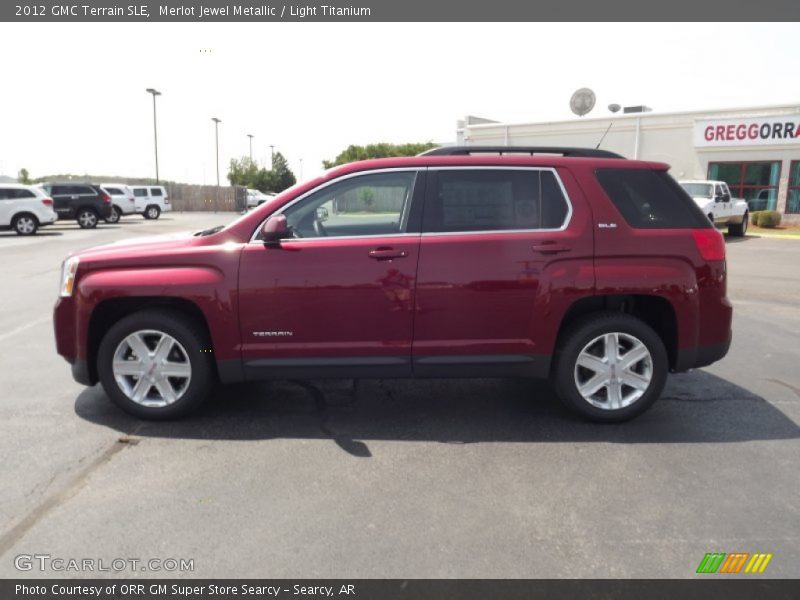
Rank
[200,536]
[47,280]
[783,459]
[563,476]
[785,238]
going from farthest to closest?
[785,238] < [47,280] < [783,459] < [563,476] < [200,536]

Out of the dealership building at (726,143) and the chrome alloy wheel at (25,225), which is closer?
the chrome alloy wheel at (25,225)

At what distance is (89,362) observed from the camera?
182 inches

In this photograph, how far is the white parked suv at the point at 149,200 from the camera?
34.2m

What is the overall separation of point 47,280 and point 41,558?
9.84m

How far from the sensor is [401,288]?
4.43 m

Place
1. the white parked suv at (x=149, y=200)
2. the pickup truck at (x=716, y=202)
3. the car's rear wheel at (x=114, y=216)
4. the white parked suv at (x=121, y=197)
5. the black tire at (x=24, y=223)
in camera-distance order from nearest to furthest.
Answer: the pickup truck at (x=716, y=202) → the black tire at (x=24, y=223) → the car's rear wheel at (x=114, y=216) → the white parked suv at (x=121, y=197) → the white parked suv at (x=149, y=200)

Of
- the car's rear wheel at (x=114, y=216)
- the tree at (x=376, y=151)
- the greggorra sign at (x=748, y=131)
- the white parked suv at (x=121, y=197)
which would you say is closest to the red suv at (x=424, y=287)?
the greggorra sign at (x=748, y=131)

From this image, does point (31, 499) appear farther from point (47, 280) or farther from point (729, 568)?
point (47, 280)

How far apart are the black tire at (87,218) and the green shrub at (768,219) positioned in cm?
2667

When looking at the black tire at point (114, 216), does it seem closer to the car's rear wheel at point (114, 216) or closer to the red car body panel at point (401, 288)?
the car's rear wheel at point (114, 216)

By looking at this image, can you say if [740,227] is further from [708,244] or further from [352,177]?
[352,177]

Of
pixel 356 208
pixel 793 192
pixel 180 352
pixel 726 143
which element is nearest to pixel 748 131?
pixel 726 143
